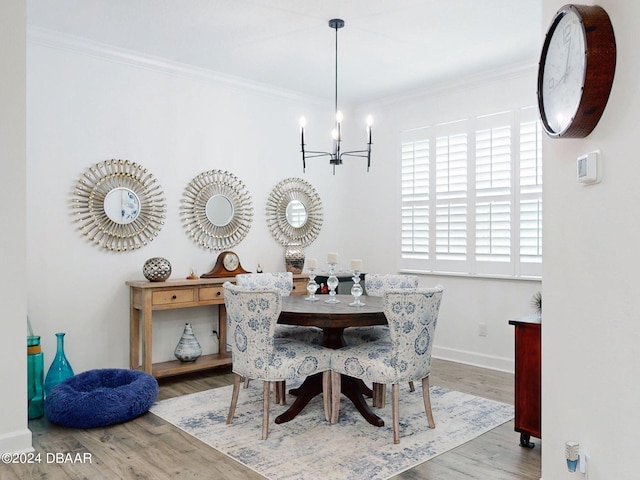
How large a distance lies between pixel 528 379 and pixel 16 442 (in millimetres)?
2856

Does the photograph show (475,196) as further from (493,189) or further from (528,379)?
(528,379)

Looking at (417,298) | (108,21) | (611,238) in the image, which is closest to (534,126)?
(417,298)

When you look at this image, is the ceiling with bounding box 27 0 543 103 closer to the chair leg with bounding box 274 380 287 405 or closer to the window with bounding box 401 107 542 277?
the window with bounding box 401 107 542 277

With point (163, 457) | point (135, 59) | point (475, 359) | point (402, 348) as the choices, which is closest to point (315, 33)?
point (135, 59)

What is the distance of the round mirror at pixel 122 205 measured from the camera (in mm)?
4207

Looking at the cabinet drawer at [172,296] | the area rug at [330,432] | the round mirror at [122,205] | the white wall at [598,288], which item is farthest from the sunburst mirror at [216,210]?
the white wall at [598,288]

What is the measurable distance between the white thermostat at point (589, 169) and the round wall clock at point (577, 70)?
0.09 meters

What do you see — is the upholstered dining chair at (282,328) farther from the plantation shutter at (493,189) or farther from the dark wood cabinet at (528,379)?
the plantation shutter at (493,189)

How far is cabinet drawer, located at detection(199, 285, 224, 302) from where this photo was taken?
4.39 m

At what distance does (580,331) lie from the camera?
182cm

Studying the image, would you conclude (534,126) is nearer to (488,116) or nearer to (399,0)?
(488,116)

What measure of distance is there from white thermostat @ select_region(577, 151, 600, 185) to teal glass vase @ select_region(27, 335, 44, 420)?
11.0 ft

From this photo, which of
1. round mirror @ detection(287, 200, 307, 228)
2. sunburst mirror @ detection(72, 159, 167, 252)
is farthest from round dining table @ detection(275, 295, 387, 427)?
round mirror @ detection(287, 200, 307, 228)

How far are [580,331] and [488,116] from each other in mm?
3409
